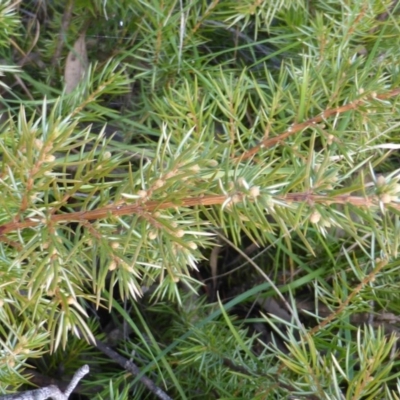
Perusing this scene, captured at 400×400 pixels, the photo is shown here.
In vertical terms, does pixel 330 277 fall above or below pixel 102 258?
below

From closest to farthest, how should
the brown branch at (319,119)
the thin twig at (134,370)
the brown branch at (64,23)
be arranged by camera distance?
the brown branch at (319,119), the thin twig at (134,370), the brown branch at (64,23)

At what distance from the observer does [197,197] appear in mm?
467

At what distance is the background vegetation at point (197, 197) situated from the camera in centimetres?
49

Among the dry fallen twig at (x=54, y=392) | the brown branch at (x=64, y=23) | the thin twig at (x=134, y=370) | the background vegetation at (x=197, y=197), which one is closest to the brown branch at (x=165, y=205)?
the background vegetation at (x=197, y=197)

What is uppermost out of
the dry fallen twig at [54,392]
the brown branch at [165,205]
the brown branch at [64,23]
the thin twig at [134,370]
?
the brown branch at [165,205]

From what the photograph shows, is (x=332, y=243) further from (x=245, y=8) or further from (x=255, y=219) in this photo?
(x=255, y=219)

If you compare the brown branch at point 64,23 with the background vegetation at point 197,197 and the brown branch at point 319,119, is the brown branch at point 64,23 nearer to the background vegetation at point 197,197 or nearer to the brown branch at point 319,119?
the background vegetation at point 197,197

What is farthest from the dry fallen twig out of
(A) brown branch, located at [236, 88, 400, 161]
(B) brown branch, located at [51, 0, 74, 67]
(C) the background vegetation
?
(B) brown branch, located at [51, 0, 74, 67]

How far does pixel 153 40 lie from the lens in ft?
3.03

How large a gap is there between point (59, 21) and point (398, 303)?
73 centimetres

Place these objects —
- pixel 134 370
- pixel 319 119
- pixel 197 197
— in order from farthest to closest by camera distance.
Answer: pixel 134 370 → pixel 319 119 → pixel 197 197

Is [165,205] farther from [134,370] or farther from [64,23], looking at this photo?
[64,23]

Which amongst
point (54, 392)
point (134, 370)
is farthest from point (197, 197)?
point (134, 370)

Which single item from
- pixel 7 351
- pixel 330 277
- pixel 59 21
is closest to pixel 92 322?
pixel 7 351
